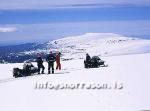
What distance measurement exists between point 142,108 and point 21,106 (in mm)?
5117

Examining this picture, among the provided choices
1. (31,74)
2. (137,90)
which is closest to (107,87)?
(137,90)

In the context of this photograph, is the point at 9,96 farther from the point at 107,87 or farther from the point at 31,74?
the point at 31,74

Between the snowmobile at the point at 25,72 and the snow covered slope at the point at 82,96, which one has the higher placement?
the snowmobile at the point at 25,72

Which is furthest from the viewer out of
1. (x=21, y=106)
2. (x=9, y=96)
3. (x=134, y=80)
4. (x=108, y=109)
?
(x=134, y=80)

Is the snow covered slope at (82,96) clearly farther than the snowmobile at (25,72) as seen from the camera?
No

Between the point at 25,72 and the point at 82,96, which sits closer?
the point at 82,96

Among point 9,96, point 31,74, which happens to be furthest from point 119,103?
point 31,74

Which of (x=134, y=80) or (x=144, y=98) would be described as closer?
(x=144, y=98)

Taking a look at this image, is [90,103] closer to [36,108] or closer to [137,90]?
[36,108]

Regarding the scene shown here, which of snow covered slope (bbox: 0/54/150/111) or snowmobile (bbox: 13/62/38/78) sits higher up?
snowmobile (bbox: 13/62/38/78)

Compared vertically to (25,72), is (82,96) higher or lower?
lower

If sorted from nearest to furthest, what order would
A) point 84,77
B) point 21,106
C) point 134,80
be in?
point 21,106, point 134,80, point 84,77

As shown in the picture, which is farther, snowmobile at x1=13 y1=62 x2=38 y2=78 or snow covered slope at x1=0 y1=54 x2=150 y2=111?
snowmobile at x1=13 y1=62 x2=38 y2=78

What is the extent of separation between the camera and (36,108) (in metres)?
17.1
